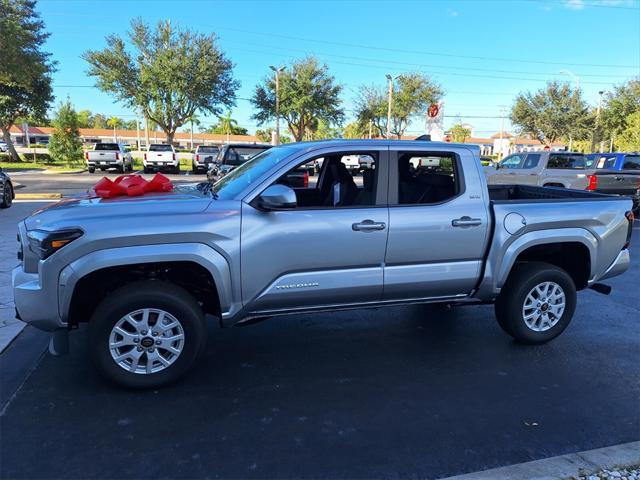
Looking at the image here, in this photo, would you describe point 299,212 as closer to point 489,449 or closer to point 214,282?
point 214,282

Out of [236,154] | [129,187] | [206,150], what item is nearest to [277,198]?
[129,187]

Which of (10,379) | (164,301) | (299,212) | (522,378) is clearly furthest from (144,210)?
(522,378)

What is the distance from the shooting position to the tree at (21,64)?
21609mm

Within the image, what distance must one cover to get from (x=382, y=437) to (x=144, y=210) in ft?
7.38

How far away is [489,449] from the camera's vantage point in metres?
3.07

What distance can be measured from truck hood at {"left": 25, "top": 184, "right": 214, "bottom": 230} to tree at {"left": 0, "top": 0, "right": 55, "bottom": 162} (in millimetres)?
22156

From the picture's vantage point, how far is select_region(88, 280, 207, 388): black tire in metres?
3.49

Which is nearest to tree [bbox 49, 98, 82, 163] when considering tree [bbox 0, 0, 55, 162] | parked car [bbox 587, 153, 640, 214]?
tree [bbox 0, 0, 55, 162]

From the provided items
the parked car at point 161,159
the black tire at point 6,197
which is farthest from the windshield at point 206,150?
the black tire at point 6,197

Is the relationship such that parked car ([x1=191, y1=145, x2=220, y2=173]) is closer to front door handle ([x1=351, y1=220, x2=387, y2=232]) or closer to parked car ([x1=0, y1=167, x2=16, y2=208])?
parked car ([x1=0, y1=167, x2=16, y2=208])

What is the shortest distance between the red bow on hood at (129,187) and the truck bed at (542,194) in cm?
298

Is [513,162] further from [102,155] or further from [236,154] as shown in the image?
[102,155]

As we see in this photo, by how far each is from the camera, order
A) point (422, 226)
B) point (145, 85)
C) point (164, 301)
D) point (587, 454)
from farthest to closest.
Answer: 1. point (145, 85)
2. point (422, 226)
3. point (164, 301)
4. point (587, 454)

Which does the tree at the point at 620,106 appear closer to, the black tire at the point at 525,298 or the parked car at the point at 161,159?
the parked car at the point at 161,159
